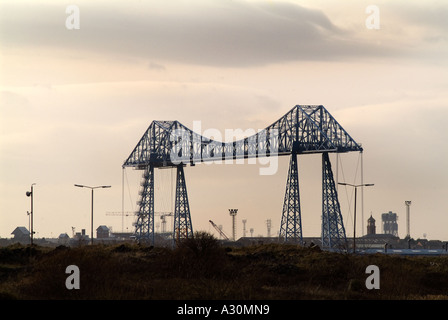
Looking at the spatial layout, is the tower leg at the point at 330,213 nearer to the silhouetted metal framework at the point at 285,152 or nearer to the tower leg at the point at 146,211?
the silhouetted metal framework at the point at 285,152

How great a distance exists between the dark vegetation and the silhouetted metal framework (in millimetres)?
51242

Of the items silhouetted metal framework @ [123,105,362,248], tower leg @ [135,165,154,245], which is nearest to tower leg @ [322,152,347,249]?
silhouetted metal framework @ [123,105,362,248]

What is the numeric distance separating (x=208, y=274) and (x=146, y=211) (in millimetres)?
129817

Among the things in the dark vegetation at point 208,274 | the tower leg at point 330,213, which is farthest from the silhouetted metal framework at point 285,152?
the dark vegetation at point 208,274

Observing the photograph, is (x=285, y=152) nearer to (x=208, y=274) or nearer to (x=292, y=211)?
(x=292, y=211)

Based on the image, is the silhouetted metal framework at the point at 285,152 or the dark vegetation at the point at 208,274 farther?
the silhouetted metal framework at the point at 285,152

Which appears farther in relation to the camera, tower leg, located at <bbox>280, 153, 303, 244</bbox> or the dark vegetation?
tower leg, located at <bbox>280, 153, 303, 244</bbox>

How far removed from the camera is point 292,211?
150750 mm

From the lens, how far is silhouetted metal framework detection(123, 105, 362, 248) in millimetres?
149750

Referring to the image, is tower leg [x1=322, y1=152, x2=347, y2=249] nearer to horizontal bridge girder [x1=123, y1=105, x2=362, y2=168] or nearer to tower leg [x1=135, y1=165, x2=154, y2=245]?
horizontal bridge girder [x1=123, y1=105, x2=362, y2=168]

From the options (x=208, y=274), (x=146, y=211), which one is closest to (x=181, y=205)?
(x=146, y=211)

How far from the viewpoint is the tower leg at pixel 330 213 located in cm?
14775
